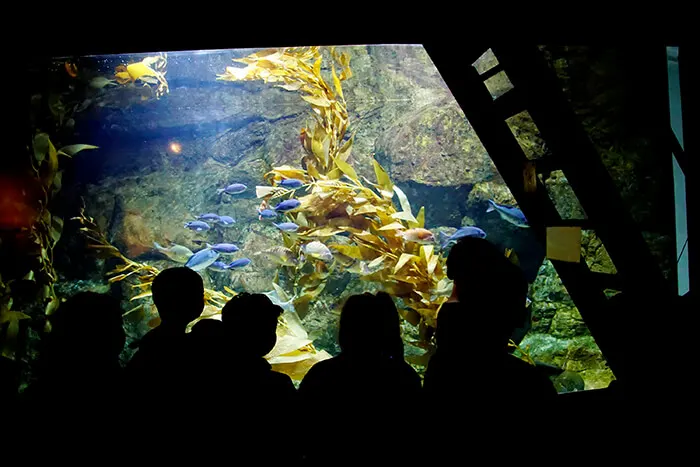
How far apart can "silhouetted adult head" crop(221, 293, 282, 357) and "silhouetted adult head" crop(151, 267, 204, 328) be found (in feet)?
1.01

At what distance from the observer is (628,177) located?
4.75 metres

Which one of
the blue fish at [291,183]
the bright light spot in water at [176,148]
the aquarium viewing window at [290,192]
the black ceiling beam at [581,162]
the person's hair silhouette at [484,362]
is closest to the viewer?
the person's hair silhouette at [484,362]

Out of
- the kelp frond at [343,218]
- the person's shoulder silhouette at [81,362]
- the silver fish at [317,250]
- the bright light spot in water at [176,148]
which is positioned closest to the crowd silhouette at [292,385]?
the person's shoulder silhouette at [81,362]

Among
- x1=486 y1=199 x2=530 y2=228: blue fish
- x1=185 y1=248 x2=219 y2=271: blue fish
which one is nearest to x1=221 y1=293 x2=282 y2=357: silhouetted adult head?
x1=185 y1=248 x2=219 y2=271: blue fish

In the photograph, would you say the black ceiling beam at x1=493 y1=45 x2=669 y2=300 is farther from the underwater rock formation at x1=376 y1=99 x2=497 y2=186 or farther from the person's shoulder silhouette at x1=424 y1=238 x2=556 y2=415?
the underwater rock formation at x1=376 y1=99 x2=497 y2=186

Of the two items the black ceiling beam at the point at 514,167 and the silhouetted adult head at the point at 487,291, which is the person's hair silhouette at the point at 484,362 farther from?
the black ceiling beam at the point at 514,167

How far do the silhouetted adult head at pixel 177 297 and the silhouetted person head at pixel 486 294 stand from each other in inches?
45.7

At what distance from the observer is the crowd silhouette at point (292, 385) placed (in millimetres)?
1271

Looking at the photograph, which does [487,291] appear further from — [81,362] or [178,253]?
[178,253]

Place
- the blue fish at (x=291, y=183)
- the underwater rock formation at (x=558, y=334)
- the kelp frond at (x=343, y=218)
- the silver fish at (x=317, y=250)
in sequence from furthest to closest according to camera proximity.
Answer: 1. the underwater rock formation at (x=558, y=334)
2. the blue fish at (x=291, y=183)
3. the silver fish at (x=317, y=250)
4. the kelp frond at (x=343, y=218)

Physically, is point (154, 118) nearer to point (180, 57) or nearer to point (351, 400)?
point (180, 57)

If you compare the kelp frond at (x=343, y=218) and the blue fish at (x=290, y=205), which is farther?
the blue fish at (x=290, y=205)

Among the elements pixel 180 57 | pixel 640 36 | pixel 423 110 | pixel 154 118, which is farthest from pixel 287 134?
pixel 640 36

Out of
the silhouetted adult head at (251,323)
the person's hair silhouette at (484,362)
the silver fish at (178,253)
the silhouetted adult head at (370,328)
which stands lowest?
the person's hair silhouette at (484,362)
